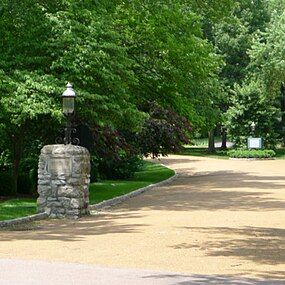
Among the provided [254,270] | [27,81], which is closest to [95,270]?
[254,270]

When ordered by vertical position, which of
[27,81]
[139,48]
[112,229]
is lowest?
[112,229]

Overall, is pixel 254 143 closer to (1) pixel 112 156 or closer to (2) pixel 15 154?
(1) pixel 112 156

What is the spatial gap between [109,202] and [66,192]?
381 cm

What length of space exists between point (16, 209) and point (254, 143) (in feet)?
119

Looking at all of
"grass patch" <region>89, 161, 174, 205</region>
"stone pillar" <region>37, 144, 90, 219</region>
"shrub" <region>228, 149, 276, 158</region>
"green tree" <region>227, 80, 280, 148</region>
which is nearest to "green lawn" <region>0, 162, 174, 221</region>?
"grass patch" <region>89, 161, 174, 205</region>

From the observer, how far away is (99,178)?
2950 cm

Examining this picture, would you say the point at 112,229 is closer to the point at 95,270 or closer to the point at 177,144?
the point at 95,270

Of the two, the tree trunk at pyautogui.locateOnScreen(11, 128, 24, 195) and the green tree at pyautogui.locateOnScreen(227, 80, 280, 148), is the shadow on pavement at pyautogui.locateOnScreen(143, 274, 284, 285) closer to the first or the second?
the tree trunk at pyautogui.locateOnScreen(11, 128, 24, 195)

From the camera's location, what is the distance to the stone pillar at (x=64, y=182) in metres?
16.2

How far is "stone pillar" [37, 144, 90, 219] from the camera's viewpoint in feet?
53.2

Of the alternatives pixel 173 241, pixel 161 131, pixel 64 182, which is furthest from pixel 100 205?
pixel 161 131

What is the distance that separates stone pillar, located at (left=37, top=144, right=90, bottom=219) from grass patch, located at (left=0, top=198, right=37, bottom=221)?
0.56 meters

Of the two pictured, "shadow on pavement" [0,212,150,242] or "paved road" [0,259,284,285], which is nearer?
"paved road" [0,259,284,285]

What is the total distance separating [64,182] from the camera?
16.4 meters
